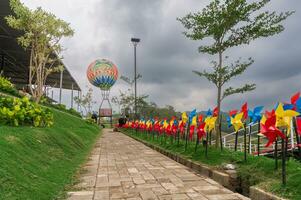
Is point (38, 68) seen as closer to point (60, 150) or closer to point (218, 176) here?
point (60, 150)

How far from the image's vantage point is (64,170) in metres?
7.89

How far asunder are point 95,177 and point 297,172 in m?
4.37

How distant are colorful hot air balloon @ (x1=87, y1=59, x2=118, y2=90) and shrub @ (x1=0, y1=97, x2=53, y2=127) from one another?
2634 cm

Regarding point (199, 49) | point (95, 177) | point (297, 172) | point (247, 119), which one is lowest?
point (95, 177)

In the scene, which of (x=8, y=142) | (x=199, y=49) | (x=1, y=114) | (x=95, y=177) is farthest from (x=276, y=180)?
(x=1, y=114)

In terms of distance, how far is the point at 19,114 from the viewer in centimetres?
1015

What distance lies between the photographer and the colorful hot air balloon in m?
38.8

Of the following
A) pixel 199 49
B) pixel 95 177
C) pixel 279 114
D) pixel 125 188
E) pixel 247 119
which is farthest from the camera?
pixel 199 49

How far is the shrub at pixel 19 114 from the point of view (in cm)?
976

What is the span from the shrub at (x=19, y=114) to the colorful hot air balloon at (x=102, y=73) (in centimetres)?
2634

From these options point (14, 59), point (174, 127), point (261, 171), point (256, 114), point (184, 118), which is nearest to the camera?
point (261, 171)

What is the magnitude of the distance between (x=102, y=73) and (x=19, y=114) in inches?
1137

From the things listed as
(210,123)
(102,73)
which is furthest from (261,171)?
(102,73)

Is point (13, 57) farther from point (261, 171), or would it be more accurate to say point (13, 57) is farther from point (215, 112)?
point (261, 171)
